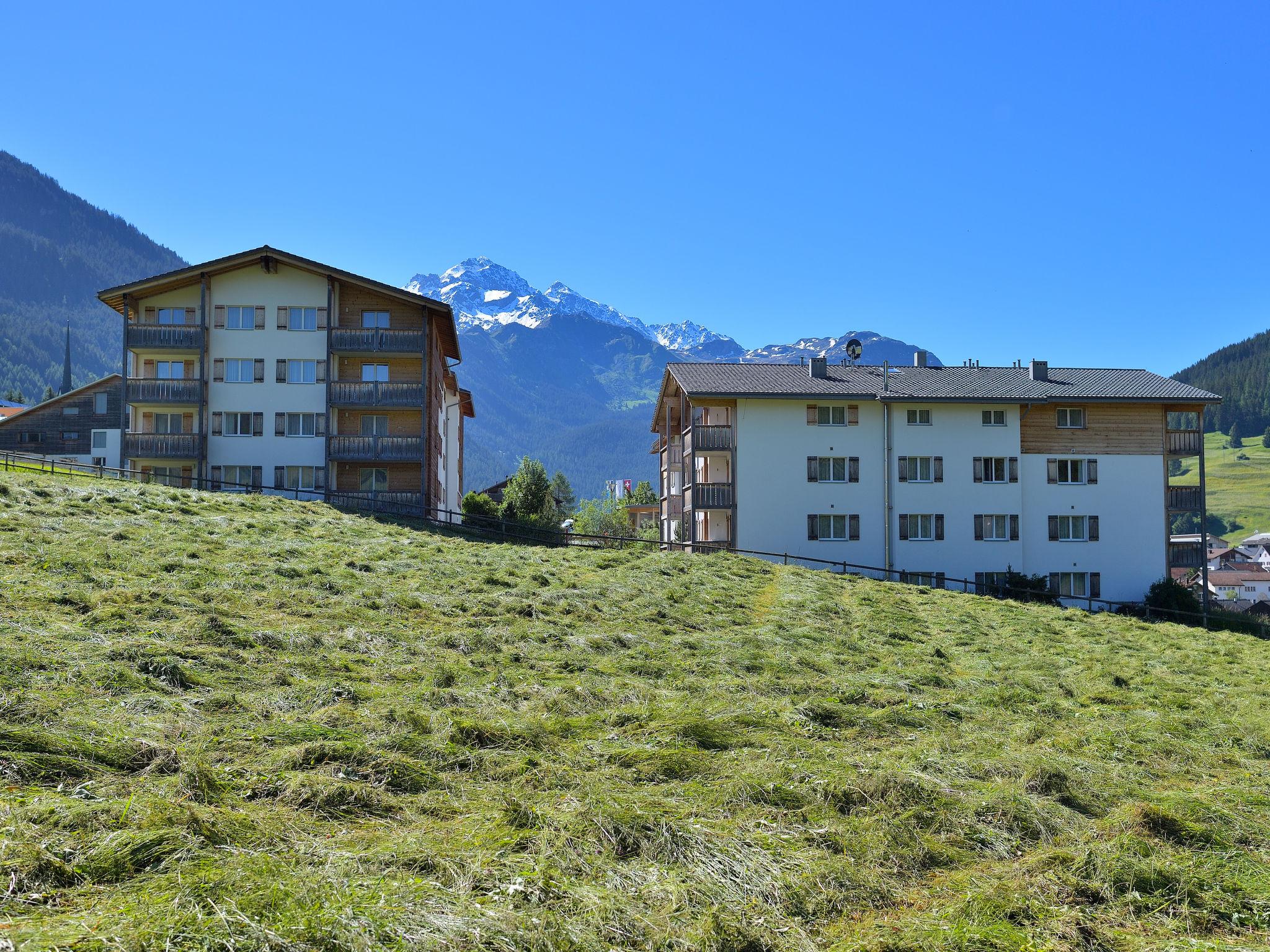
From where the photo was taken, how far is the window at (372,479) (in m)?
49.6

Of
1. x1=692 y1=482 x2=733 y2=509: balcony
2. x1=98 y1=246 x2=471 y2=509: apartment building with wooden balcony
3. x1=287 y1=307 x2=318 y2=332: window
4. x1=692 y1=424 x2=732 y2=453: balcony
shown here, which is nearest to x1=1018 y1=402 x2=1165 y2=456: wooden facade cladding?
x1=692 y1=424 x2=732 y2=453: balcony

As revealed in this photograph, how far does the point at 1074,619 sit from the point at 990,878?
99.1 ft

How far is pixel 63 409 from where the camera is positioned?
3123 inches

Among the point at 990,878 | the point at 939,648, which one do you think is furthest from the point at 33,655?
the point at 939,648

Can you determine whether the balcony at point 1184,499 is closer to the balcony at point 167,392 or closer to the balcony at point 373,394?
the balcony at point 373,394

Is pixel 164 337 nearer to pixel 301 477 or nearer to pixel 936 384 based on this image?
pixel 301 477

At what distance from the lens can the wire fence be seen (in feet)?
145

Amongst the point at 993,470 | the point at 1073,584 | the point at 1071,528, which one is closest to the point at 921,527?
the point at 993,470

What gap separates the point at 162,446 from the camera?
4812 centimetres

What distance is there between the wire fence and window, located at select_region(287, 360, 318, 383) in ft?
18.3

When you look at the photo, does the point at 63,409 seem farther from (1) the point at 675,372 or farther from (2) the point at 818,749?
(2) the point at 818,749

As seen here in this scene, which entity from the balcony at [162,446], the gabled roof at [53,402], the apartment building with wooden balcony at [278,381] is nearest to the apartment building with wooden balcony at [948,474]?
the apartment building with wooden balcony at [278,381]

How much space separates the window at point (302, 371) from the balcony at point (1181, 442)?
44.3m

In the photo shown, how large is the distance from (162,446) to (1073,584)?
46.5 metres
